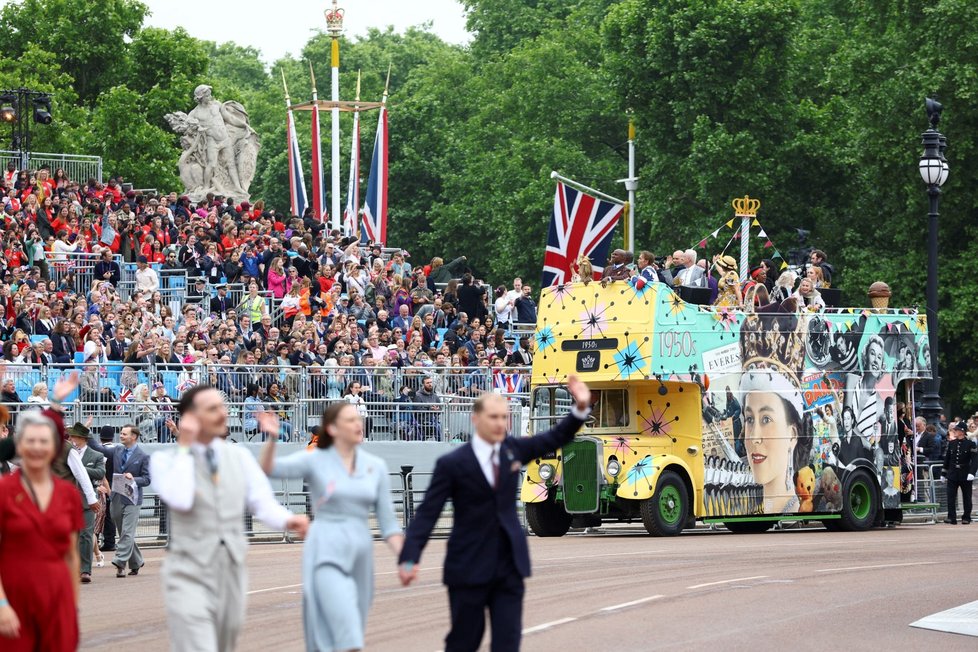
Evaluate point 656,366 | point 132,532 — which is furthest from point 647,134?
point 132,532

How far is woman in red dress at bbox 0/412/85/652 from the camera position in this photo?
9383 mm

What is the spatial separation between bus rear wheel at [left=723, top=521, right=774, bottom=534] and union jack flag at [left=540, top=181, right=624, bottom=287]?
766cm

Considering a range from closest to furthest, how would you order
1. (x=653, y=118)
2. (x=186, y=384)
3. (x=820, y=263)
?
(x=186, y=384) → (x=820, y=263) → (x=653, y=118)

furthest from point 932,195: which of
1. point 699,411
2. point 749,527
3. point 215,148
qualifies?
point 215,148

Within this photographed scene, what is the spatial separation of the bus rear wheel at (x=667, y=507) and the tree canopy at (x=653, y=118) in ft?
78.1

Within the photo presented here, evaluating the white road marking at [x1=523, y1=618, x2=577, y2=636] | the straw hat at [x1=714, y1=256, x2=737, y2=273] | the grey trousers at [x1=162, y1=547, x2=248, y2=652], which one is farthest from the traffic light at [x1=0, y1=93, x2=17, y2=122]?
the grey trousers at [x1=162, y1=547, x2=248, y2=652]

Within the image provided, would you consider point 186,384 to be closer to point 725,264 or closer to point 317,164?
point 725,264

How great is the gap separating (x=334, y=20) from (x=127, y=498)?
3597 cm

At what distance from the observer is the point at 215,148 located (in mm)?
46719

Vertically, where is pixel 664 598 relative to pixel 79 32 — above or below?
below

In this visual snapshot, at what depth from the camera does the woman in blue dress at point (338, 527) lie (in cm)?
1035

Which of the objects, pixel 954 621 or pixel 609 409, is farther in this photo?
pixel 609 409

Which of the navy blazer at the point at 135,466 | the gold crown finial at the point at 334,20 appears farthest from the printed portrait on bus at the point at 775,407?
the gold crown finial at the point at 334,20

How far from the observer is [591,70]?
6956cm
